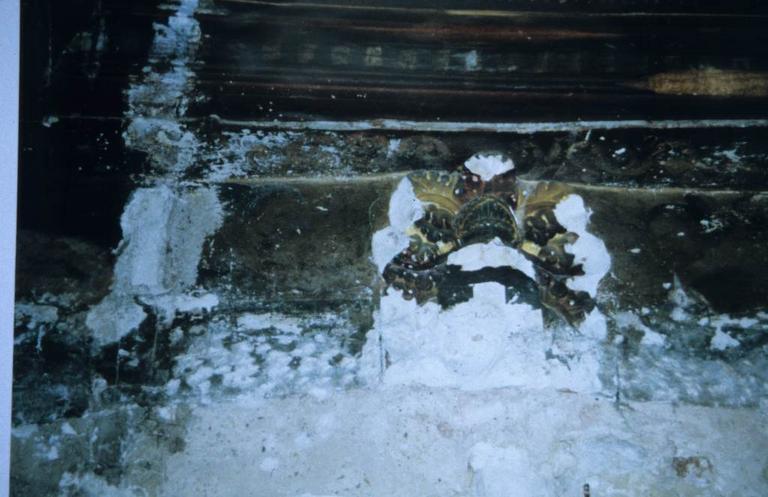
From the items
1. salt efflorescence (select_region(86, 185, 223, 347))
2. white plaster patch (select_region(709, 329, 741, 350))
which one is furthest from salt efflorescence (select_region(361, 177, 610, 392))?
salt efflorescence (select_region(86, 185, 223, 347))

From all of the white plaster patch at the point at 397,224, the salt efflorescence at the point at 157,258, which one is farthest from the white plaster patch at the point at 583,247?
the salt efflorescence at the point at 157,258

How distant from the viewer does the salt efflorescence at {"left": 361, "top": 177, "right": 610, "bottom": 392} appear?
Answer: 4.98 feet

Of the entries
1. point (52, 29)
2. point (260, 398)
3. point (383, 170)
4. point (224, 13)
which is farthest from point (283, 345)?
point (52, 29)

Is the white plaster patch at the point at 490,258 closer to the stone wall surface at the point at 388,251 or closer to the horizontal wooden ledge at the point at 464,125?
the stone wall surface at the point at 388,251

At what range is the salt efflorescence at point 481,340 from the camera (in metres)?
1.52

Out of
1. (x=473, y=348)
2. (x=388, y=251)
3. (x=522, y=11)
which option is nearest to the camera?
(x=522, y=11)

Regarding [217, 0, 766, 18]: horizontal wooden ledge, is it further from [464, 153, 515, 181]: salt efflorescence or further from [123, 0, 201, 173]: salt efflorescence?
[464, 153, 515, 181]: salt efflorescence

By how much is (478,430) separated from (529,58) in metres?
1.19

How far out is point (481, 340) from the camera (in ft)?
5.09

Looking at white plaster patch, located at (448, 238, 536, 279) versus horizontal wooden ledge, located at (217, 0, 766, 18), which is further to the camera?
white plaster patch, located at (448, 238, 536, 279)

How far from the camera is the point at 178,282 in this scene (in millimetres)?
1598

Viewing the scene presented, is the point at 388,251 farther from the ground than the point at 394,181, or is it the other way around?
the point at 394,181

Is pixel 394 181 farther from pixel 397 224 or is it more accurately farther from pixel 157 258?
pixel 157 258

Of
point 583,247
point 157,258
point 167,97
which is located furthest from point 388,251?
point 167,97
